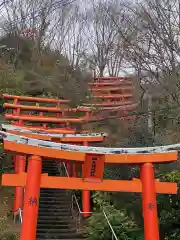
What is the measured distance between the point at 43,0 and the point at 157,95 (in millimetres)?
10844

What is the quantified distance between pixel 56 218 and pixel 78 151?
406 cm

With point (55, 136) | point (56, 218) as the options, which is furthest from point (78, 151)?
point (55, 136)

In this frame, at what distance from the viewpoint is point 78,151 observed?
6.30 meters

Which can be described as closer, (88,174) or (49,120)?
(88,174)

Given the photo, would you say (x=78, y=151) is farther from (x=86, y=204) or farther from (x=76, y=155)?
(x=86, y=204)

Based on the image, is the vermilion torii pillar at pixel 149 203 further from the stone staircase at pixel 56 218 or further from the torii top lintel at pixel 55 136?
the torii top lintel at pixel 55 136

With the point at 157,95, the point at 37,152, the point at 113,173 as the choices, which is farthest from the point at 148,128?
the point at 37,152

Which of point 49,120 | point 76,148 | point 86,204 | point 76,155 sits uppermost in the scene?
point 49,120

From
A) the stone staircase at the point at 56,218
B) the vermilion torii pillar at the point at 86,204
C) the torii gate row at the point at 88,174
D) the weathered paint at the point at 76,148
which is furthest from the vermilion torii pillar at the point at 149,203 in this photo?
the vermilion torii pillar at the point at 86,204

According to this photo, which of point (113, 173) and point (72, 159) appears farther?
point (113, 173)

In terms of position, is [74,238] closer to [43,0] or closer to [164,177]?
[164,177]

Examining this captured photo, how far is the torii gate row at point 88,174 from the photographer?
19.0 ft

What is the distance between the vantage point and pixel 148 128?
10.6m

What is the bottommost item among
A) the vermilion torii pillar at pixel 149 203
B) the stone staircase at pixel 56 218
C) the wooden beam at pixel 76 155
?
the stone staircase at pixel 56 218
